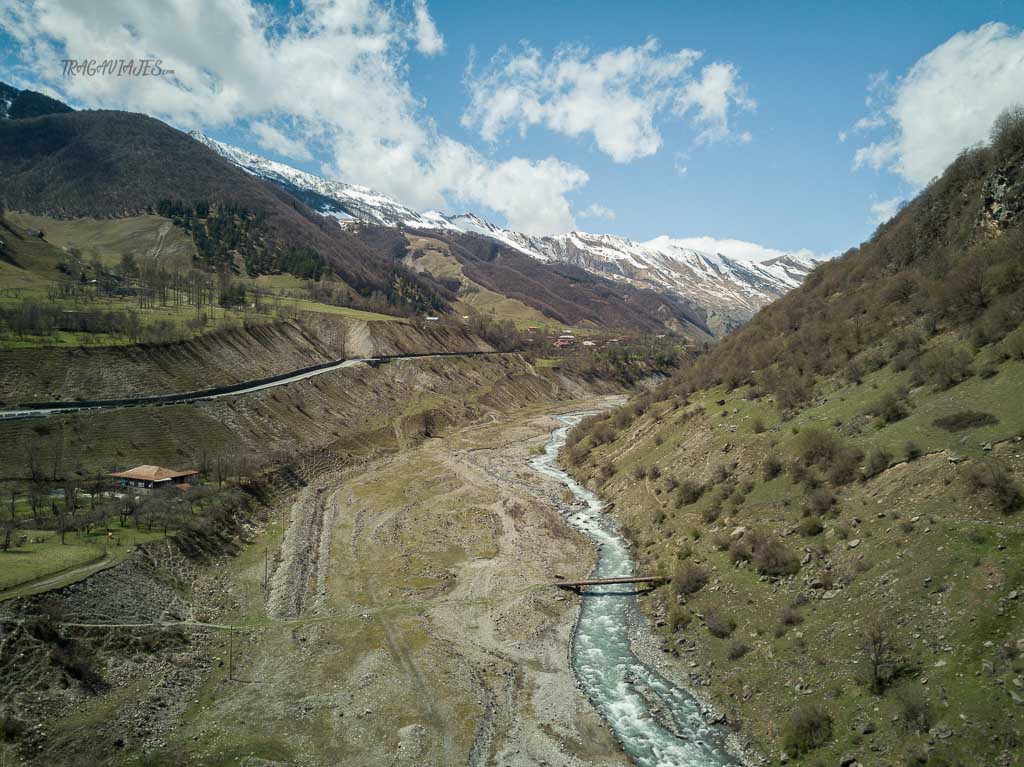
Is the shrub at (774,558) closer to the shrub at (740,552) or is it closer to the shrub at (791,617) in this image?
the shrub at (740,552)

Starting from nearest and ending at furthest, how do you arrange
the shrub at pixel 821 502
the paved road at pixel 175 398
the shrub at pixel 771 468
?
1. the shrub at pixel 821 502
2. the shrub at pixel 771 468
3. the paved road at pixel 175 398

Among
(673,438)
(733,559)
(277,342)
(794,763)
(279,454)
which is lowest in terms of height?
(794,763)

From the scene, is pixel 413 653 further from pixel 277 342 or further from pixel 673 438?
pixel 277 342

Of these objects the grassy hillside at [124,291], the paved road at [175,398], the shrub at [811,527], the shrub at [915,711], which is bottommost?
the shrub at [915,711]

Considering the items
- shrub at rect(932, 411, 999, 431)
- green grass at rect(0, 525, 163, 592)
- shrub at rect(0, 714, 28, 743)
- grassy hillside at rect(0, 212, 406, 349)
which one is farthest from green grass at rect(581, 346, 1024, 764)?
grassy hillside at rect(0, 212, 406, 349)

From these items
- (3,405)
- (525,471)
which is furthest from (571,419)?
(3,405)

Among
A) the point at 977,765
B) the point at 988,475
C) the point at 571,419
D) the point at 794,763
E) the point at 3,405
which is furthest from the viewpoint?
the point at 571,419

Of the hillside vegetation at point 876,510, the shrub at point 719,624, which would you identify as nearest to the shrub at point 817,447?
the hillside vegetation at point 876,510
